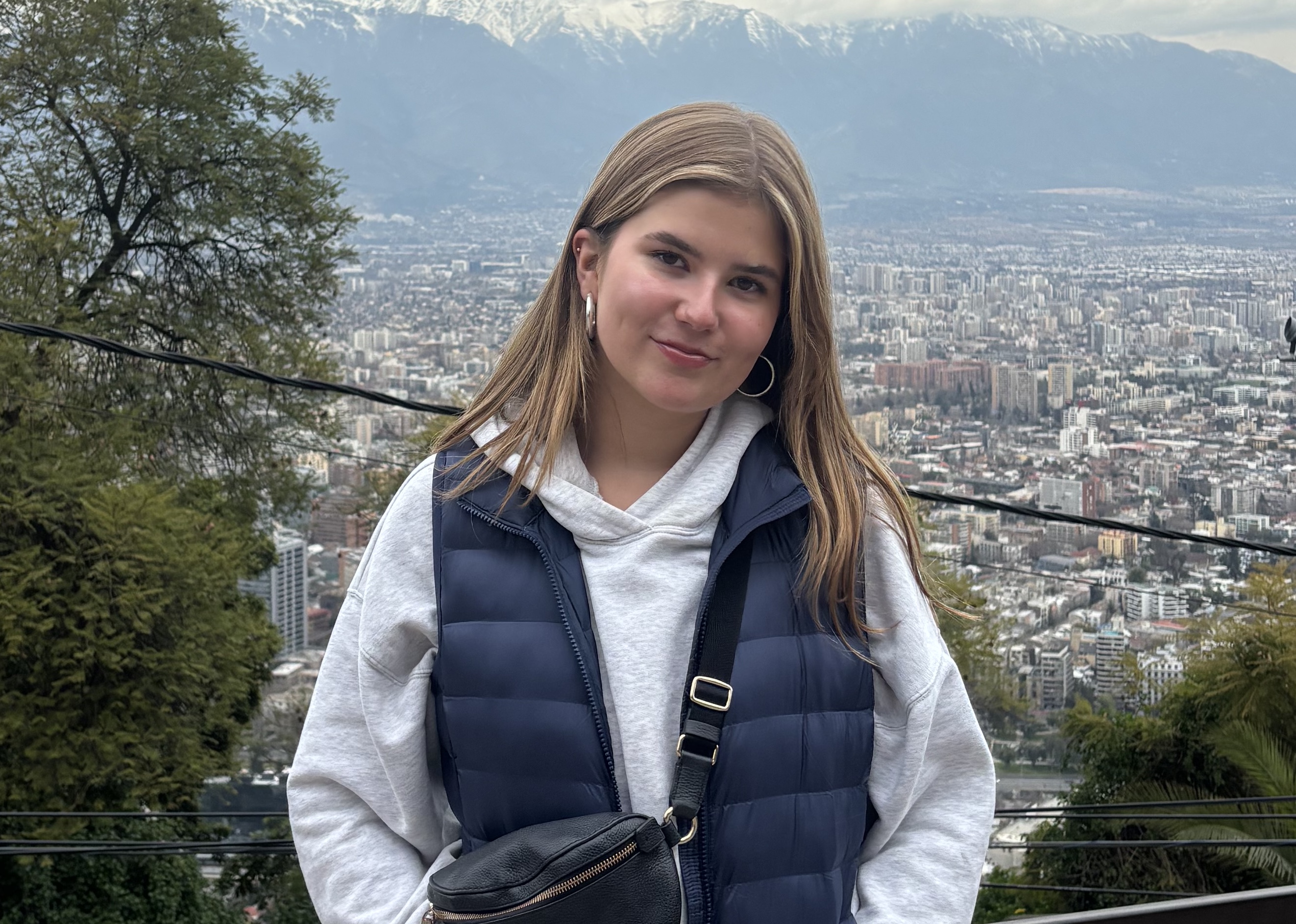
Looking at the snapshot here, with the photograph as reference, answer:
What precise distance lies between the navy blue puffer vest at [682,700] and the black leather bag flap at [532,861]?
6 cm

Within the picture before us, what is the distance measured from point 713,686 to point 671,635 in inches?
3.1

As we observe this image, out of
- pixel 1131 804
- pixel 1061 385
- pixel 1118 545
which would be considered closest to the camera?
pixel 1131 804

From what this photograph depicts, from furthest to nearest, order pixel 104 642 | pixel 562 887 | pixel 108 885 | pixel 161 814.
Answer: pixel 108 885
pixel 104 642
pixel 161 814
pixel 562 887

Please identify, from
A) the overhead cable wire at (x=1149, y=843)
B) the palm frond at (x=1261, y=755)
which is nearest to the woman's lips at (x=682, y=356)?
the overhead cable wire at (x=1149, y=843)

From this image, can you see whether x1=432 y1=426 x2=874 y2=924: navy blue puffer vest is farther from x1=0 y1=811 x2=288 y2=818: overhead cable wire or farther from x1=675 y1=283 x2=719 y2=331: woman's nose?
x1=0 y1=811 x2=288 y2=818: overhead cable wire

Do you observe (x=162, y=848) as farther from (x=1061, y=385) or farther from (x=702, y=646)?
(x=1061, y=385)

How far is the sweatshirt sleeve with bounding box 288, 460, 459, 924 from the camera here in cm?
104

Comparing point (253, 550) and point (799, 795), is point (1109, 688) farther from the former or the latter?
point (799, 795)

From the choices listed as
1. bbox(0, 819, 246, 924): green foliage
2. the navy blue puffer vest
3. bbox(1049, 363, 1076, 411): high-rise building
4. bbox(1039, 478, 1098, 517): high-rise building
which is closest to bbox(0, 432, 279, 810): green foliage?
bbox(0, 819, 246, 924): green foliage

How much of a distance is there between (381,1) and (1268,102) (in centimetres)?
3212

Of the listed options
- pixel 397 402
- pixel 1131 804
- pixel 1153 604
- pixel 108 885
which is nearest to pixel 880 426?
pixel 1153 604

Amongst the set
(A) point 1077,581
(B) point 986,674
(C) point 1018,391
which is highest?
(C) point 1018,391

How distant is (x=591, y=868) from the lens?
910 mm

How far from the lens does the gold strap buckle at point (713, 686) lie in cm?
98
